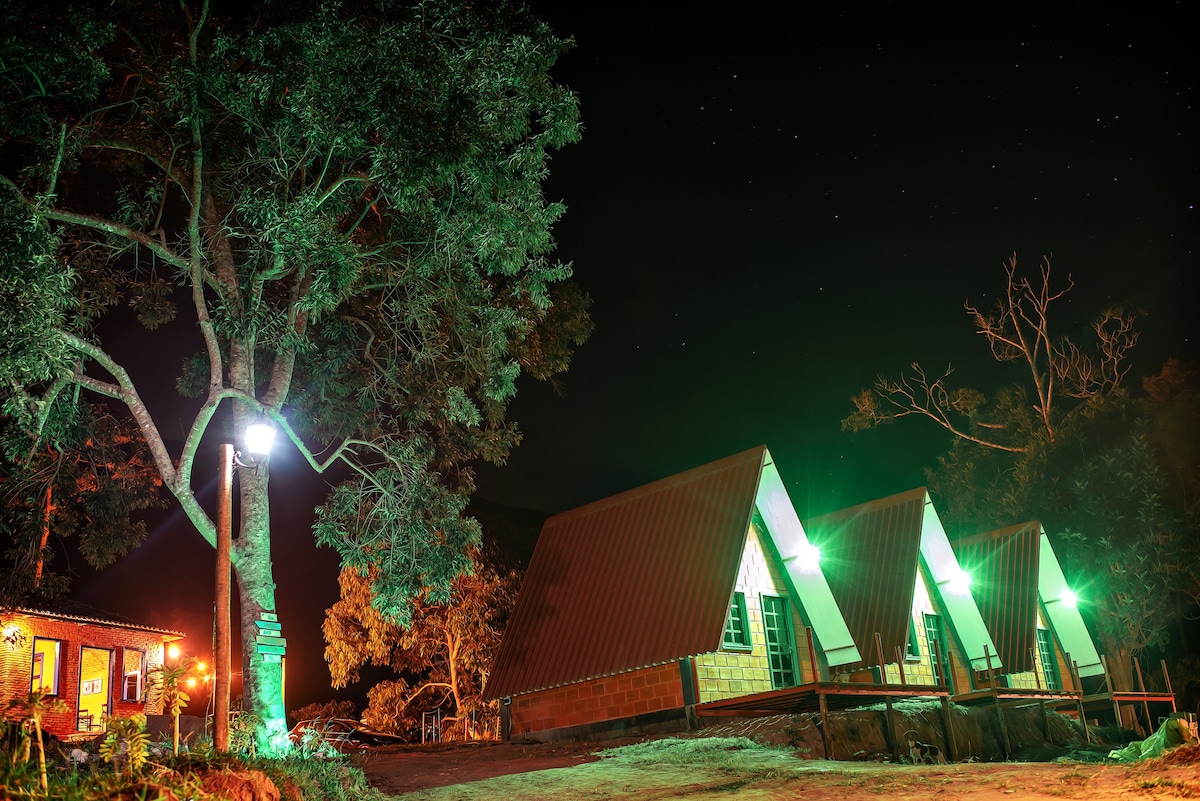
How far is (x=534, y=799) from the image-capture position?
12086 millimetres

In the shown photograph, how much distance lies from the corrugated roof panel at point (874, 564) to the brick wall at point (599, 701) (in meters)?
5.87

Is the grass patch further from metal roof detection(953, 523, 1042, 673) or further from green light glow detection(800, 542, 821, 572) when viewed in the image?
metal roof detection(953, 523, 1042, 673)

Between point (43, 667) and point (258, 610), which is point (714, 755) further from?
point (43, 667)

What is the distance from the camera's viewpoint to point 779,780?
12.6 meters

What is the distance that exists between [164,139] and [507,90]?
618cm

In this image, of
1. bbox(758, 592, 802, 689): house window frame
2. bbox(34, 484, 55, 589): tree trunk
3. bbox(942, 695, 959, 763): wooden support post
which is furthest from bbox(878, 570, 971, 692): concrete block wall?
bbox(34, 484, 55, 589): tree trunk

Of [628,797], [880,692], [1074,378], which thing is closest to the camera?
[628,797]

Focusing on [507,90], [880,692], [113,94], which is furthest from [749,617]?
[113,94]

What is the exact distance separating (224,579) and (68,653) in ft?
70.6

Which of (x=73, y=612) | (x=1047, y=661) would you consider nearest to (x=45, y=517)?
(x=73, y=612)

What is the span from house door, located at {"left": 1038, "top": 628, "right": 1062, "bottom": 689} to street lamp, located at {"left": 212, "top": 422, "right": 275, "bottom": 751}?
2830 cm

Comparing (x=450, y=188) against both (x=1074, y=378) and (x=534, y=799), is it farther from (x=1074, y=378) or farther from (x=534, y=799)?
(x=1074, y=378)

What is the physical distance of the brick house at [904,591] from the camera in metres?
24.5

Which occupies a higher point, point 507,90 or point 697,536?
point 507,90
